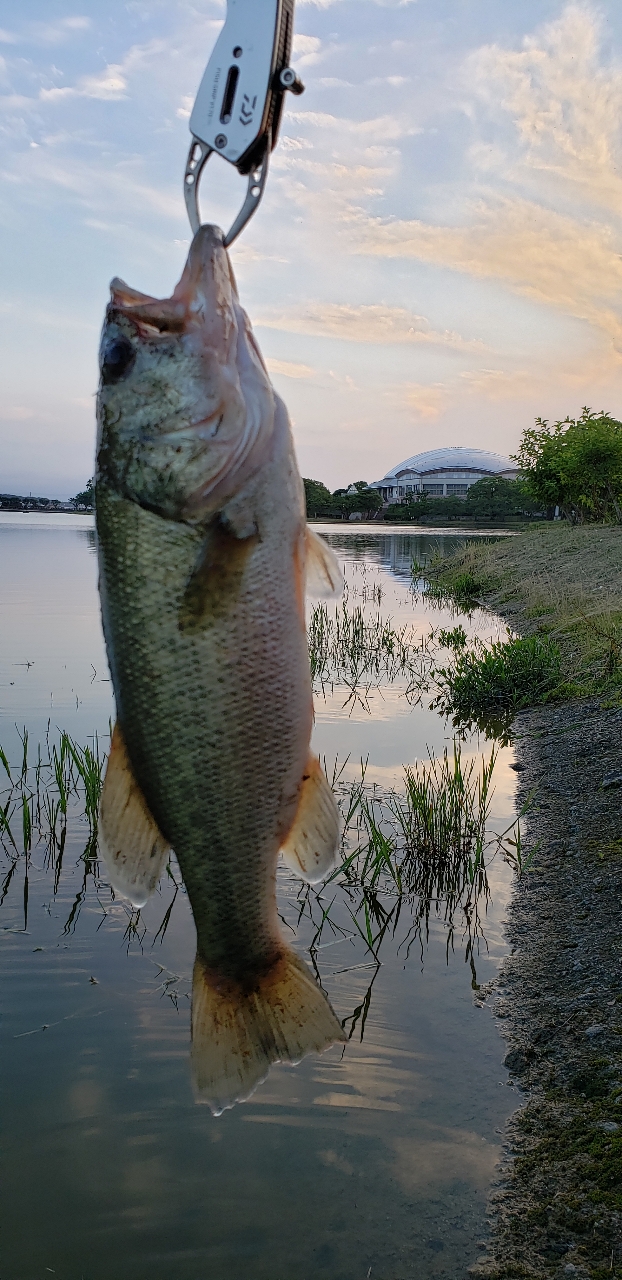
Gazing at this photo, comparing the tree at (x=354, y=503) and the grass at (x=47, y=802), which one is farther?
the tree at (x=354, y=503)

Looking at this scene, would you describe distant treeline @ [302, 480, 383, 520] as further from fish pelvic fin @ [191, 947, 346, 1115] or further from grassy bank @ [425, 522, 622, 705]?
fish pelvic fin @ [191, 947, 346, 1115]

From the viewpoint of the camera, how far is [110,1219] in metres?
4.57

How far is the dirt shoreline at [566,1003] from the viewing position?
4105 millimetres

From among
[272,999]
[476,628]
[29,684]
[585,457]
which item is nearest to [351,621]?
[476,628]

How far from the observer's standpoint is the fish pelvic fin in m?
2.49

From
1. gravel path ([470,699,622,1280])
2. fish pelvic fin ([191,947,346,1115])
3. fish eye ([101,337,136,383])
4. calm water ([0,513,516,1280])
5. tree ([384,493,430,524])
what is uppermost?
tree ([384,493,430,524])

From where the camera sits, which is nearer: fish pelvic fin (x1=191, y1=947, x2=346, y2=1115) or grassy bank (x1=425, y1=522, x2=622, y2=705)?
fish pelvic fin (x1=191, y1=947, x2=346, y2=1115)

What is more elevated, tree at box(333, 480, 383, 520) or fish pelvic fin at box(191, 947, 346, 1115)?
tree at box(333, 480, 383, 520)

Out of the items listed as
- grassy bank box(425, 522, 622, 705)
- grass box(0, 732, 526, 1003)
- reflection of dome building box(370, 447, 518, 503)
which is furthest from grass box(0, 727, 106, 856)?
reflection of dome building box(370, 447, 518, 503)

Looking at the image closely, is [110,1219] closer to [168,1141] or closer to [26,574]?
[168,1141]

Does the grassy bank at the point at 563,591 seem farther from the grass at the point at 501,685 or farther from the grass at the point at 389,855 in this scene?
the grass at the point at 389,855

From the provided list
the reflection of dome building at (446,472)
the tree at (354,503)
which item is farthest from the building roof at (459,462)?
the tree at (354,503)

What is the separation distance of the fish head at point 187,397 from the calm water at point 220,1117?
366cm

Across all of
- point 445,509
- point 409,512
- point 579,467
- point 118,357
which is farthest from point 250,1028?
point 445,509
